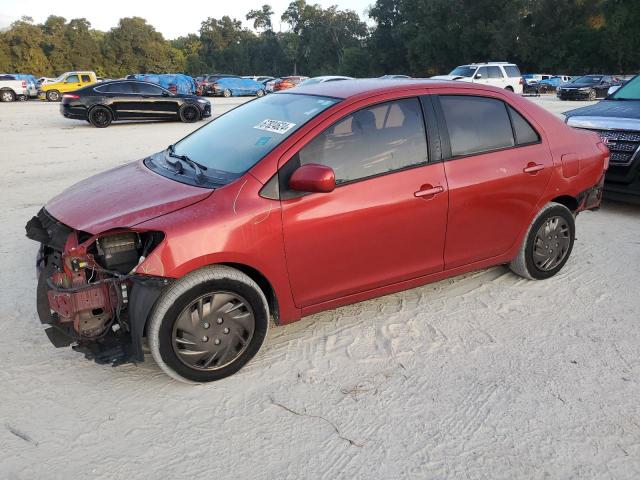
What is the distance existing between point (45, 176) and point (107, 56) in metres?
76.2

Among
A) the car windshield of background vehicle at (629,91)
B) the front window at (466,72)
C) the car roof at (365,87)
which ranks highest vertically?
the front window at (466,72)

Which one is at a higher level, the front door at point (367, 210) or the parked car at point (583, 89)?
the front door at point (367, 210)

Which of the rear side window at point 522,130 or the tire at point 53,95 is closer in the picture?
the rear side window at point 522,130

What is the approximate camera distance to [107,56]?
7625 cm

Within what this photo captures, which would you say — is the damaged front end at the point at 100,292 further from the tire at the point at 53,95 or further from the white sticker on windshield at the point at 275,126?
the tire at the point at 53,95

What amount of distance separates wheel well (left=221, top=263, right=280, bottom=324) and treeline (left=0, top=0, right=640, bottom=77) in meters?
56.0

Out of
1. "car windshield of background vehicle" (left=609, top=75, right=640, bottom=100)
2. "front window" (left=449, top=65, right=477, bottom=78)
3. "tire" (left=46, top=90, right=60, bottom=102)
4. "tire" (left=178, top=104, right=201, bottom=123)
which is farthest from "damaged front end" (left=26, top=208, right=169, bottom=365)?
"tire" (left=46, top=90, right=60, bottom=102)

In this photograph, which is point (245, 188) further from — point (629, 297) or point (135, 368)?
point (629, 297)

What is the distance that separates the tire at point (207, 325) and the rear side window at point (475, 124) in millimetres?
1806

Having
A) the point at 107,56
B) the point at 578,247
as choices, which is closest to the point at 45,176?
the point at 578,247

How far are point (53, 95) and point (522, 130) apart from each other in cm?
3241

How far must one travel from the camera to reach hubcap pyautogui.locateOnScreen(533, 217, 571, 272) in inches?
175

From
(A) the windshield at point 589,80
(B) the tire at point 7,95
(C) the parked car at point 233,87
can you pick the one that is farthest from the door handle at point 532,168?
(C) the parked car at point 233,87

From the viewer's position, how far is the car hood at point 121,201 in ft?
10.0
